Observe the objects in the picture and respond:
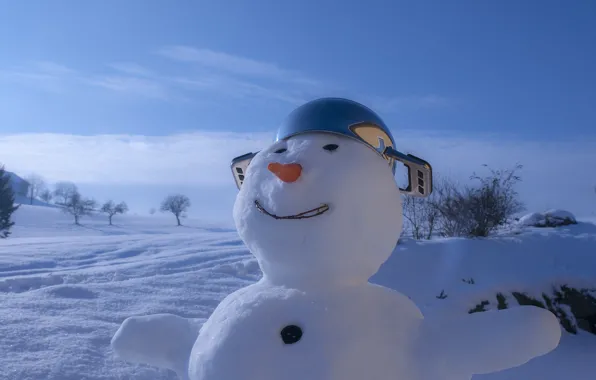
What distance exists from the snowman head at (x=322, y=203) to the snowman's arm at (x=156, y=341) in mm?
484

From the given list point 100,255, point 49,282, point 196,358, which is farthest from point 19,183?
point 196,358

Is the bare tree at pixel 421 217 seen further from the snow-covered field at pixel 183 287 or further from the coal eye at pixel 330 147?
the coal eye at pixel 330 147

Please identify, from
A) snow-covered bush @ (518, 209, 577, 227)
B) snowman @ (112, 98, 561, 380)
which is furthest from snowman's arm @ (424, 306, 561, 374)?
snow-covered bush @ (518, 209, 577, 227)

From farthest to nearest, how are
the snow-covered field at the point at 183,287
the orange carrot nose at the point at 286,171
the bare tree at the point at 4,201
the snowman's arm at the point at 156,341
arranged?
1. the bare tree at the point at 4,201
2. the snow-covered field at the point at 183,287
3. the snowman's arm at the point at 156,341
4. the orange carrot nose at the point at 286,171

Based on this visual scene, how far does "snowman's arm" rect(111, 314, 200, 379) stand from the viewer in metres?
2.13

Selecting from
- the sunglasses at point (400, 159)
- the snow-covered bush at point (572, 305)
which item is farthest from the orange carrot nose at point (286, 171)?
the snow-covered bush at point (572, 305)

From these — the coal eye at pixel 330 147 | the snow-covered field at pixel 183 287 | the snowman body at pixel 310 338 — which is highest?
the coal eye at pixel 330 147

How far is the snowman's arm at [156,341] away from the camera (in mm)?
2133

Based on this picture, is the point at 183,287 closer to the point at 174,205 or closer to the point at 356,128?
the point at 356,128

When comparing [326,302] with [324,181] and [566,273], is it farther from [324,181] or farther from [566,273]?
[566,273]

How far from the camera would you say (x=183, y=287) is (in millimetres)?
5207

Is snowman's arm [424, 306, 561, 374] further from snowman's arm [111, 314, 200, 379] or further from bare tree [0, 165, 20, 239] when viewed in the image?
bare tree [0, 165, 20, 239]

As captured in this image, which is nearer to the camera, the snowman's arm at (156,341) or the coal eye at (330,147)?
the coal eye at (330,147)

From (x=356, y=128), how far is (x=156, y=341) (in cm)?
126
